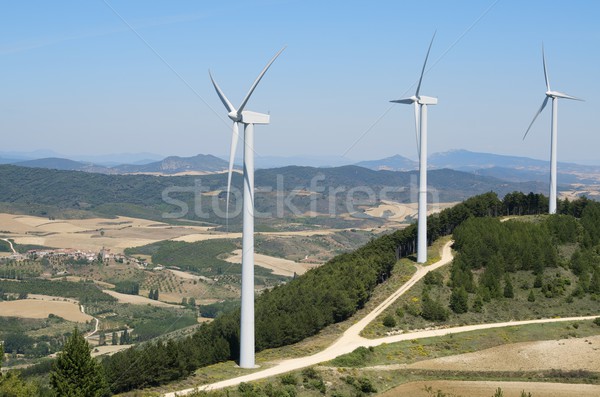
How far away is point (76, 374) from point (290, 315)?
1425 inches

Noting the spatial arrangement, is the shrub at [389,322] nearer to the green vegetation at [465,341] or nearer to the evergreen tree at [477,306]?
the green vegetation at [465,341]

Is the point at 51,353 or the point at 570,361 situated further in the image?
the point at 51,353

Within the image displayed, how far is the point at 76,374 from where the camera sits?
183 ft

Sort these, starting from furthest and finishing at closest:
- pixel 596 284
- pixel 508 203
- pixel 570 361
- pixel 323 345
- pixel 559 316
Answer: pixel 508 203, pixel 596 284, pixel 559 316, pixel 323 345, pixel 570 361

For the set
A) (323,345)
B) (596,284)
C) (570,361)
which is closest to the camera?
(570,361)

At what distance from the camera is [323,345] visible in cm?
8325

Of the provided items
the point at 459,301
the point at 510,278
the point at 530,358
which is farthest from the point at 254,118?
the point at 510,278

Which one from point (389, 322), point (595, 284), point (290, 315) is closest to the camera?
point (290, 315)

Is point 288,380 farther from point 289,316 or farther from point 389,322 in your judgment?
point 389,322

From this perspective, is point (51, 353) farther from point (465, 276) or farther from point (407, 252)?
point (465, 276)

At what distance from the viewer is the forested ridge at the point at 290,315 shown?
65188 mm

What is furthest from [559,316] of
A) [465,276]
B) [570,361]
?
[570,361]

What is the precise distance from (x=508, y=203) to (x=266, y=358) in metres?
92.4

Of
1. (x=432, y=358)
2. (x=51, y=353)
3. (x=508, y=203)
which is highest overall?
(x=508, y=203)
